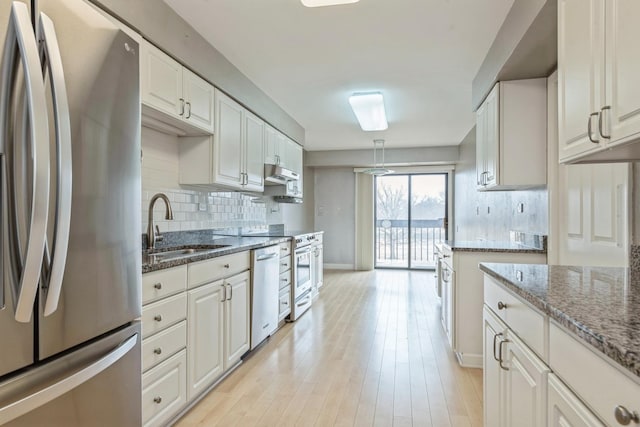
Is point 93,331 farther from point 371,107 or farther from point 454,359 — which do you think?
point 371,107

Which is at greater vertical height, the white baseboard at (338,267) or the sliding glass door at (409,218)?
the sliding glass door at (409,218)

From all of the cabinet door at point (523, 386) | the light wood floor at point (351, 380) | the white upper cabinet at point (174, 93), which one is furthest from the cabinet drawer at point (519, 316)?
the white upper cabinet at point (174, 93)

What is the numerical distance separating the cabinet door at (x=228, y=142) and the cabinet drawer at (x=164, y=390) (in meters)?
1.44

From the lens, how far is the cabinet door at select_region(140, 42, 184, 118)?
203cm

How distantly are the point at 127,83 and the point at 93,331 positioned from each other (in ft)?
2.69

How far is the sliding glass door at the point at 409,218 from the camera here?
23.9ft

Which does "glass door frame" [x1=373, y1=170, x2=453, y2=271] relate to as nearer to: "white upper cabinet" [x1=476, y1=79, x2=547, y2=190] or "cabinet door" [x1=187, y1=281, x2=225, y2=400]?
"white upper cabinet" [x1=476, y1=79, x2=547, y2=190]

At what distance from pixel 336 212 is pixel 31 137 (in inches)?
269

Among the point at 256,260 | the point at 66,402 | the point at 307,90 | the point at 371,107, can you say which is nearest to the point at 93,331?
the point at 66,402

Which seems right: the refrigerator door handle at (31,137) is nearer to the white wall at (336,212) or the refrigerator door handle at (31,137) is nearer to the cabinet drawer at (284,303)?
the cabinet drawer at (284,303)

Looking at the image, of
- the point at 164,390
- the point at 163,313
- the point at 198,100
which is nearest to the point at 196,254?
the point at 163,313

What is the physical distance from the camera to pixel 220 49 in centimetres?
278

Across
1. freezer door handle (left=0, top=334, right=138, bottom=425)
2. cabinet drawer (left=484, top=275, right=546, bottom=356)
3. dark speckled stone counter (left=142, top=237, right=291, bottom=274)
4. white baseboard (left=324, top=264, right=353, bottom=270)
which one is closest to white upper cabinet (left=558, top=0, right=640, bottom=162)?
cabinet drawer (left=484, top=275, right=546, bottom=356)

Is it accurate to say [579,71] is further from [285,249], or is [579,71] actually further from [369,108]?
[285,249]
